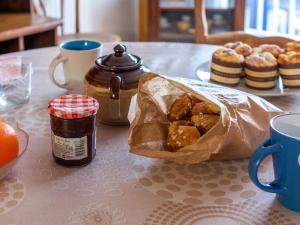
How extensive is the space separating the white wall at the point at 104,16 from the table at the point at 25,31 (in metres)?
0.58

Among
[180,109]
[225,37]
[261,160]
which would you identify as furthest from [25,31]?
[261,160]

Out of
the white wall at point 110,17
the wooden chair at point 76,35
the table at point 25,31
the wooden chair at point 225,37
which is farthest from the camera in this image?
the white wall at point 110,17

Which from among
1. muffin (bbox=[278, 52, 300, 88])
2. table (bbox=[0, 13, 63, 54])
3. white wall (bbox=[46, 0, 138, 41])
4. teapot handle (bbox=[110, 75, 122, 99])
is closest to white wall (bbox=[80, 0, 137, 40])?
white wall (bbox=[46, 0, 138, 41])

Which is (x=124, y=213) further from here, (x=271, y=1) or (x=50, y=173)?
(x=271, y=1)

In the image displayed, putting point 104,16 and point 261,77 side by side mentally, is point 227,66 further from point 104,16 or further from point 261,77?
point 104,16

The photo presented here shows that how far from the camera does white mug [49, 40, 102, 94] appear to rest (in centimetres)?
113

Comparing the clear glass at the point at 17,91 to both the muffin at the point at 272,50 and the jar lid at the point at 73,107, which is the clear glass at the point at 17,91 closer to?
the jar lid at the point at 73,107

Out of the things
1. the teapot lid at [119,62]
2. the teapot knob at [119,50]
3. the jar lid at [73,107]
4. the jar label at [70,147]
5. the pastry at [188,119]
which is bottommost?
the jar label at [70,147]

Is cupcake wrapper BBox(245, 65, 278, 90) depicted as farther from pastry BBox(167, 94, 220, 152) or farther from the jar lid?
the jar lid

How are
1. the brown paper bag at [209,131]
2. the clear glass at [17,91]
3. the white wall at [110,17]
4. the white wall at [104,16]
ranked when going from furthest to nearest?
the white wall at [110,17], the white wall at [104,16], the clear glass at [17,91], the brown paper bag at [209,131]

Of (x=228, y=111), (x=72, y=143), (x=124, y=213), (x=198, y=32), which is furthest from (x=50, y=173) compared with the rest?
(x=198, y=32)

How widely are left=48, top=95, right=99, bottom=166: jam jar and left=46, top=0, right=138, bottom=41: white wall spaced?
7.71 feet

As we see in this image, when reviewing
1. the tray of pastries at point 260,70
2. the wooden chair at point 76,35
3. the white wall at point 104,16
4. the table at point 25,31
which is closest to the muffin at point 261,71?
the tray of pastries at point 260,70

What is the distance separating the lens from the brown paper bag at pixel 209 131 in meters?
0.80
